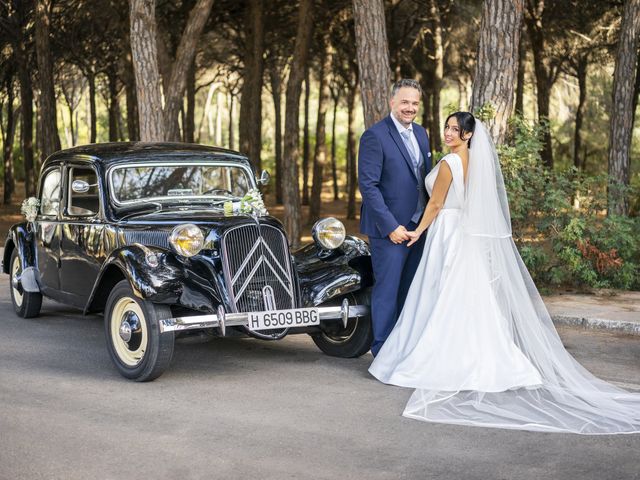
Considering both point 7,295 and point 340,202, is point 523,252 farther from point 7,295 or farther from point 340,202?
point 340,202

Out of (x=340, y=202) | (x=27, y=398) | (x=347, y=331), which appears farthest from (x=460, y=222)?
(x=340, y=202)

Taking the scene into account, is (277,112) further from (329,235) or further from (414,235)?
(414,235)

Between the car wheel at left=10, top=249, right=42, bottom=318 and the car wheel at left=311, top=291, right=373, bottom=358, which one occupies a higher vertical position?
the car wheel at left=10, top=249, right=42, bottom=318

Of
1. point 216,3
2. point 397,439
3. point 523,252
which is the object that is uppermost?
point 216,3

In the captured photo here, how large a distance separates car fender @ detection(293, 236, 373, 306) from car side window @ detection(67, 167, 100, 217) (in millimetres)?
1978

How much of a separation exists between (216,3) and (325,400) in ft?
57.8

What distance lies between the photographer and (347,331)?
8188mm

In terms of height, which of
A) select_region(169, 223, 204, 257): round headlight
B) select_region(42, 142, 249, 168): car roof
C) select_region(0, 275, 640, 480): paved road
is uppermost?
select_region(42, 142, 249, 168): car roof

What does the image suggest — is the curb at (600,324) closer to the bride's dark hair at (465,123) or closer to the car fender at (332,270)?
the car fender at (332,270)

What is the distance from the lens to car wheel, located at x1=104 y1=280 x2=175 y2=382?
22.8 ft

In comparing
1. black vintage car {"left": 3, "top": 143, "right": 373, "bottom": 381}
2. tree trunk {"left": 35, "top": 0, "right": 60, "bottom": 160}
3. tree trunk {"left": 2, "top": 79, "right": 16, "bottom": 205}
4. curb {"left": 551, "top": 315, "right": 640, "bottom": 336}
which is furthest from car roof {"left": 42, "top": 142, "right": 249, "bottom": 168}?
tree trunk {"left": 2, "top": 79, "right": 16, "bottom": 205}

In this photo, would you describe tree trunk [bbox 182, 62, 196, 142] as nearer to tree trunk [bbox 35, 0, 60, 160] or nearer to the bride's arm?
tree trunk [bbox 35, 0, 60, 160]

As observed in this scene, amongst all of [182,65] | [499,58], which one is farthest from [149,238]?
[182,65]

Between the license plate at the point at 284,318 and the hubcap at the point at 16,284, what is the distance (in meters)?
4.15
